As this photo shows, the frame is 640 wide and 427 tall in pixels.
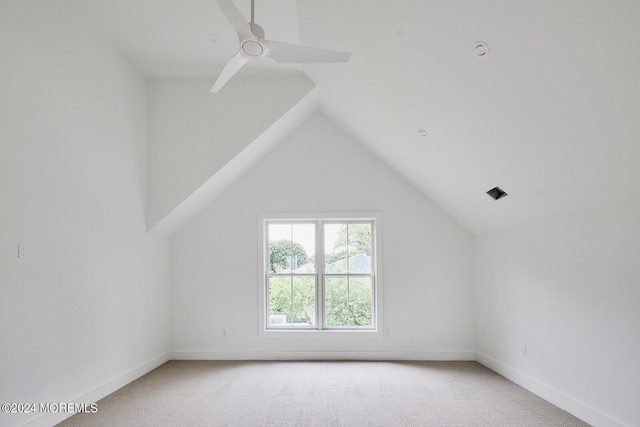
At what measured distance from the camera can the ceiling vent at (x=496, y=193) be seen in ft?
14.2

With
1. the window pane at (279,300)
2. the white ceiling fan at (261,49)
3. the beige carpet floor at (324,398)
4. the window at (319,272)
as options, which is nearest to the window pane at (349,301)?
the window at (319,272)

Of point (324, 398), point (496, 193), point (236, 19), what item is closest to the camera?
point (236, 19)

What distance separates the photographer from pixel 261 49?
113 inches

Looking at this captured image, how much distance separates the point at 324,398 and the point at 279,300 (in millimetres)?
2086

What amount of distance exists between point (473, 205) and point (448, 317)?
1.67 meters

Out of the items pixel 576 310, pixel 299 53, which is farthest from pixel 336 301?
pixel 299 53

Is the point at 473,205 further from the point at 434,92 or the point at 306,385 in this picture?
the point at 306,385

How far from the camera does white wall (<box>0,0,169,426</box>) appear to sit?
321cm

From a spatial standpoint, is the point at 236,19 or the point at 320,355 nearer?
the point at 236,19

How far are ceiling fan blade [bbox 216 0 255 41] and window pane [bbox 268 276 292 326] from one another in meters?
3.99

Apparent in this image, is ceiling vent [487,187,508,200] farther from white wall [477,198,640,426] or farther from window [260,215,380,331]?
window [260,215,380,331]

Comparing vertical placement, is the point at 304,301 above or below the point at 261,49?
below

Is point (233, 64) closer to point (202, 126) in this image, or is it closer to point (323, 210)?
point (202, 126)

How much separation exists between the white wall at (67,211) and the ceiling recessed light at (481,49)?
3.15 metres
